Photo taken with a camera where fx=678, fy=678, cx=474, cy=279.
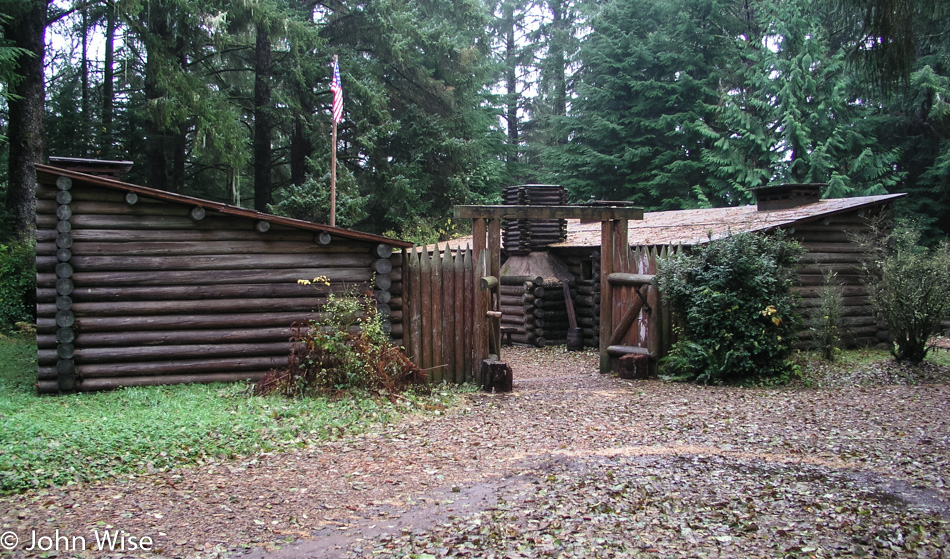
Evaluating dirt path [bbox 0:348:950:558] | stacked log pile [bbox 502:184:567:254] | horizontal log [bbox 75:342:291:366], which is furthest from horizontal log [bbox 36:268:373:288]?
stacked log pile [bbox 502:184:567:254]

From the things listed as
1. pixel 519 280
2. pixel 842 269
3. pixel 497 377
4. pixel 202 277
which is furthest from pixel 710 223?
pixel 202 277

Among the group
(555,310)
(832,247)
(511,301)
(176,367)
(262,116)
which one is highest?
(262,116)

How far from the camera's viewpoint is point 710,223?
1684cm

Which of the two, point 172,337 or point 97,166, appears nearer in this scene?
point 172,337

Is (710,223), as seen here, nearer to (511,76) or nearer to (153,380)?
(153,380)

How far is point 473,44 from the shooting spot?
32750 mm

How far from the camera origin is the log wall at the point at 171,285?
9.31 metres

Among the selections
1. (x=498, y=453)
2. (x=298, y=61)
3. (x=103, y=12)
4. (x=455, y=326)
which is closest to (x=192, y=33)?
(x=103, y=12)

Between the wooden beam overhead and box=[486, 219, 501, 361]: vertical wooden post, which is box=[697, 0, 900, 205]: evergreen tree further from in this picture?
box=[486, 219, 501, 361]: vertical wooden post

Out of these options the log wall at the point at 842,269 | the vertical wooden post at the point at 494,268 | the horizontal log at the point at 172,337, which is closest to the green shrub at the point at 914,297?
the log wall at the point at 842,269

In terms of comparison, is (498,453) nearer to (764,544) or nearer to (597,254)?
(764,544)

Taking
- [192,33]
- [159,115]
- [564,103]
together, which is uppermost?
[564,103]

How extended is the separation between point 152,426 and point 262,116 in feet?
68.4

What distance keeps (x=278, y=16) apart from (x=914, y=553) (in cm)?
2311
